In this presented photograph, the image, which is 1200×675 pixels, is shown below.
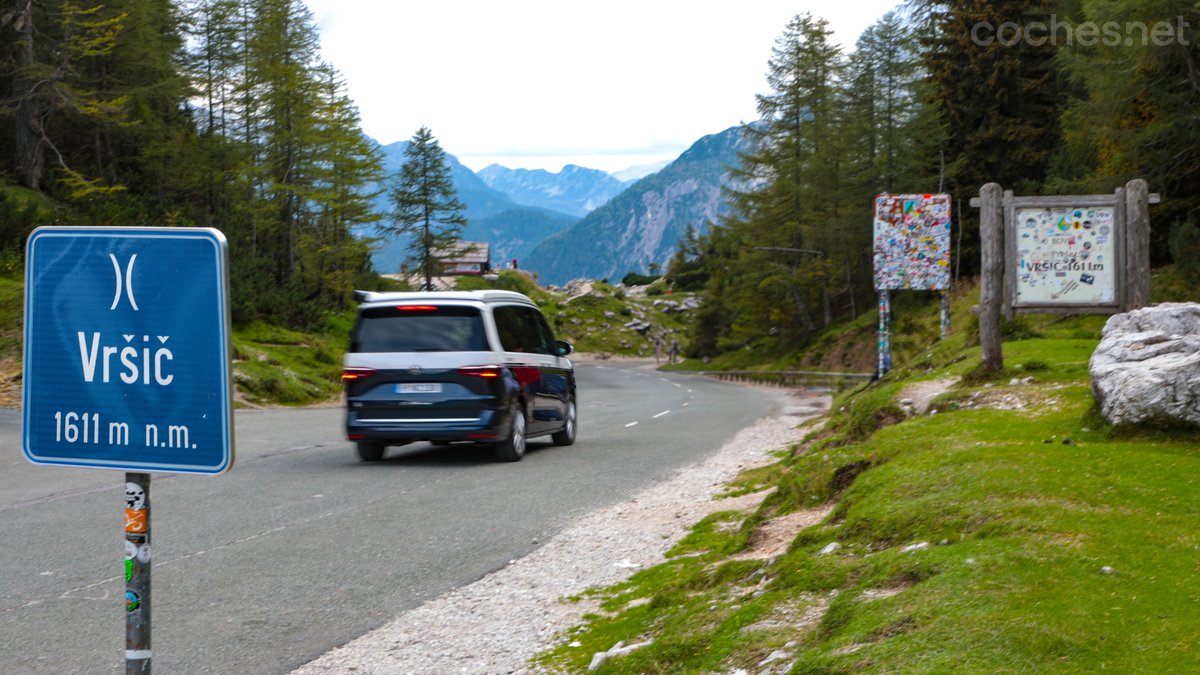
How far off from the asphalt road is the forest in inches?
790

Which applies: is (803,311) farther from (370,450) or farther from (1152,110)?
(370,450)

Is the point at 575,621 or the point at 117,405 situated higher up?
the point at 117,405

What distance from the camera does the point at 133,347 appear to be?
2.51 meters

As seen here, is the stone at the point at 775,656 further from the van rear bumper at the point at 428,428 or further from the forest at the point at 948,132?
the forest at the point at 948,132

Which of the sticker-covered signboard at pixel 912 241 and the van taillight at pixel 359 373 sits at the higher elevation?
the sticker-covered signboard at pixel 912 241

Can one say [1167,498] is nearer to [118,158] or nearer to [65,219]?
[65,219]

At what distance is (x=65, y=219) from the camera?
2814cm

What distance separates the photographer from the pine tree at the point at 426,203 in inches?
2616

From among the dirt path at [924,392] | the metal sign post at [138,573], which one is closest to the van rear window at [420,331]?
the dirt path at [924,392]

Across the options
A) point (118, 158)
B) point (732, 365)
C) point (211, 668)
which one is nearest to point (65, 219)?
point (118, 158)

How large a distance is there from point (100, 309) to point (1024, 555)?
12.5 ft

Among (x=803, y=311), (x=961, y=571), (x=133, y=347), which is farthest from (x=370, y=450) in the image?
(x=803, y=311)

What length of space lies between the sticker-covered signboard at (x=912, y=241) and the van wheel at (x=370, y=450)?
12.3m

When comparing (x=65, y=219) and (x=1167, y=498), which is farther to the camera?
(x=65, y=219)
